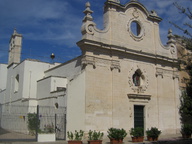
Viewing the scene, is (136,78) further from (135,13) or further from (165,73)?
(135,13)

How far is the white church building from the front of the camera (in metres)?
17.0

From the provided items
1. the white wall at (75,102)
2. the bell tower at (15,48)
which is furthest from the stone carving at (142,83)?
the bell tower at (15,48)

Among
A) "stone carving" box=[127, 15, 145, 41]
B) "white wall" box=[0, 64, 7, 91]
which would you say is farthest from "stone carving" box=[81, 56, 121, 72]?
"white wall" box=[0, 64, 7, 91]

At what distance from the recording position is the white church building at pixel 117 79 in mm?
16953

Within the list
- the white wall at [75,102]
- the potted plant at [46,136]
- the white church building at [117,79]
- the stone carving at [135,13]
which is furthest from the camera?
the stone carving at [135,13]

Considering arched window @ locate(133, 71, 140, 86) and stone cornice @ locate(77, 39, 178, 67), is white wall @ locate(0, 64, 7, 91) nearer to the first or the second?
stone cornice @ locate(77, 39, 178, 67)

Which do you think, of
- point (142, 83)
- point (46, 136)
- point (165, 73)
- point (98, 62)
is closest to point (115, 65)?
point (98, 62)

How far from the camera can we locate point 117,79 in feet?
61.1

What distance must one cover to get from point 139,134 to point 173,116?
25.8 ft

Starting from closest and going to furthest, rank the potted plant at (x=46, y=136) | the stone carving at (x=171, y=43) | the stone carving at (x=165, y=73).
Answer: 1. the potted plant at (x=46, y=136)
2. the stone carving at (x=165, y=73)
3. the stone carving at (x=171, y=43)

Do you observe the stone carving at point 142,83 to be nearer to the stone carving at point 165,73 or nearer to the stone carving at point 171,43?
the stone carving at point 165,73

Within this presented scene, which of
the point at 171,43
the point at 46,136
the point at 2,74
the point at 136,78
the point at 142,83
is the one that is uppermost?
the point at 171,43

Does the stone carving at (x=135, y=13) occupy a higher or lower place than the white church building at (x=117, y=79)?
higher

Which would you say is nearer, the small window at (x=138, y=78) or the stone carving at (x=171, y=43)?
the small window at (x=138, y=78)
